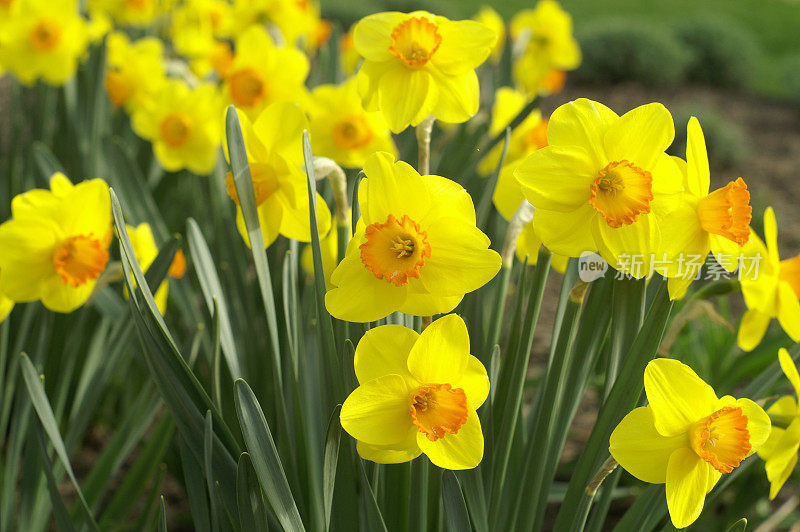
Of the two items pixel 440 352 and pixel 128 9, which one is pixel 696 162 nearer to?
pixel 440 352

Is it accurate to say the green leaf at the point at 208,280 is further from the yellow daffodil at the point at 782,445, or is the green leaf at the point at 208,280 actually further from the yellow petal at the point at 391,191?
the yellow daffodil at the point at 782,445

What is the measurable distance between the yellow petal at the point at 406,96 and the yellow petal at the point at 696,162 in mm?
350

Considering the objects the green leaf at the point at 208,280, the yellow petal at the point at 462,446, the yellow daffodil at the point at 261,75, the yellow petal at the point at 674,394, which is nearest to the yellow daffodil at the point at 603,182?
the yellow petal at the point at 674,394

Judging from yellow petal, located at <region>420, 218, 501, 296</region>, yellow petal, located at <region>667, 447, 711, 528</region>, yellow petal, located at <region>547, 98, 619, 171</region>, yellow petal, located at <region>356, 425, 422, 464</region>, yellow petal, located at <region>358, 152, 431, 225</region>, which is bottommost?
yellow petal, located at <region>667, 447, 711, 528</region>

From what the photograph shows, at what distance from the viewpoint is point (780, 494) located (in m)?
2.02

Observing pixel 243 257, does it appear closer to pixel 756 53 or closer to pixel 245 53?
pixel 245 53

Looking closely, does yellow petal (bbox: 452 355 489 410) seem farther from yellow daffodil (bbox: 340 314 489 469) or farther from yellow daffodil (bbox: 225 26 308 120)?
yellow daffodil (bbox: 225 26 308 120)

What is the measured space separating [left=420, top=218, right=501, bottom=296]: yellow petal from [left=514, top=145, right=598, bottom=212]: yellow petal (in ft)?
0.26

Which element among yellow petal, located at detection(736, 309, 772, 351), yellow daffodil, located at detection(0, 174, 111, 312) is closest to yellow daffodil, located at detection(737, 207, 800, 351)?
yellow petal, located at detection(736, 309, 772, 351)

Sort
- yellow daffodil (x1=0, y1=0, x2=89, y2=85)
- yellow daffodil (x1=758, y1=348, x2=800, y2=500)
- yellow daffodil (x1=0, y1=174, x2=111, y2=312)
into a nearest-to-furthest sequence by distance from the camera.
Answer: yellow daffodil (x1=758, y1=348, x2=800, y2=500)
yellow daffodil (x1=0, y1=174, x2=111, y2=312)
yellow daffodil (x1=0, y1=0, x2=89, y2=85)

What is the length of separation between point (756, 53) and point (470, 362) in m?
6.27

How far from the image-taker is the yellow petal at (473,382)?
2.83 feet

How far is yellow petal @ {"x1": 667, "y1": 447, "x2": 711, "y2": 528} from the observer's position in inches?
34.4

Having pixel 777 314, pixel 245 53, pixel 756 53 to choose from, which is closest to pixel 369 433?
pixel 777 314
